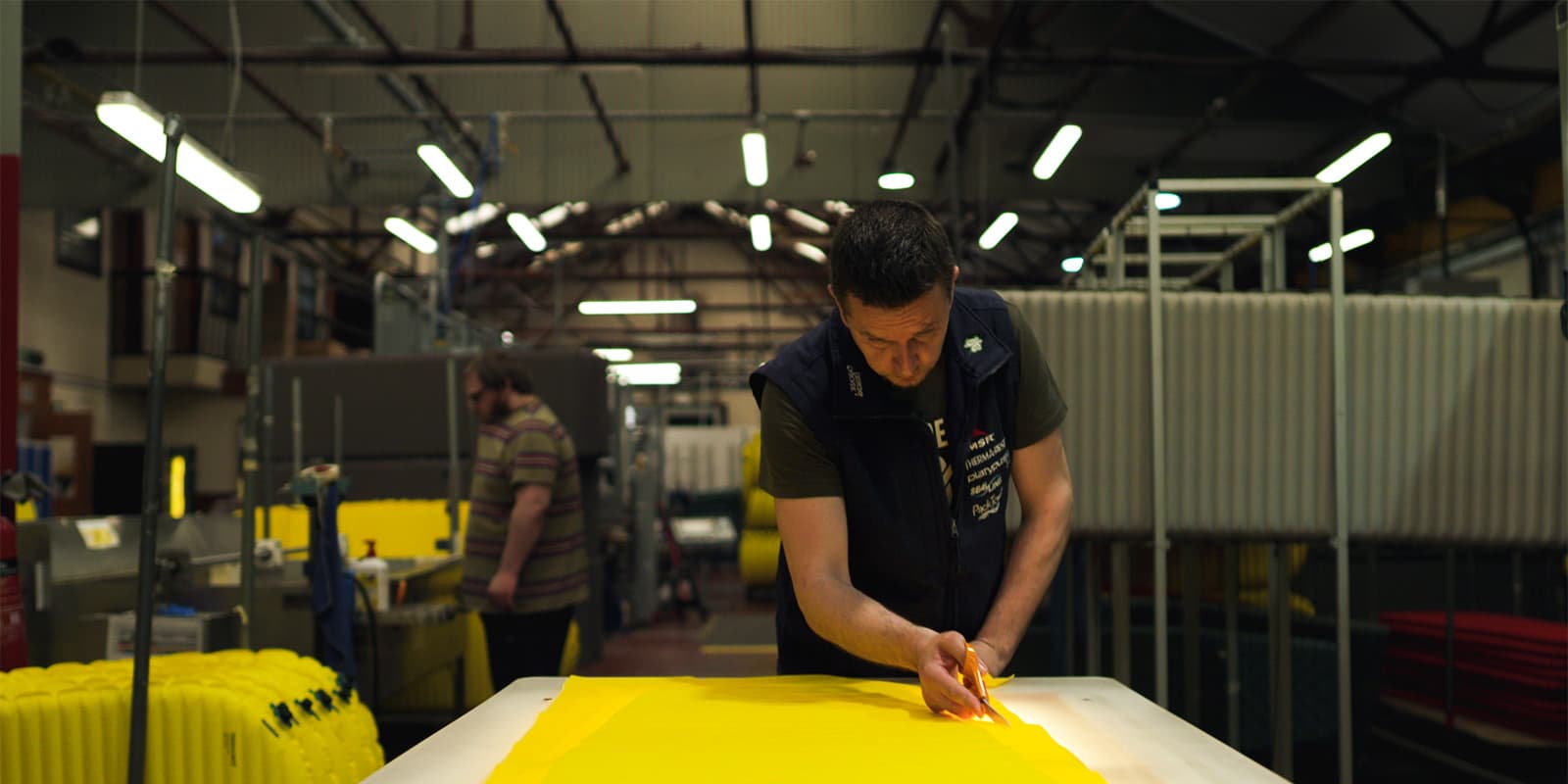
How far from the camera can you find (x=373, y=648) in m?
3.41

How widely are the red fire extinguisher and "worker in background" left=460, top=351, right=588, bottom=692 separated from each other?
1389 millimetres

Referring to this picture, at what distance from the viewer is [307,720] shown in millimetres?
1816

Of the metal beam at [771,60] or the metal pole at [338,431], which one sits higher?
the metal beam at [771,60]

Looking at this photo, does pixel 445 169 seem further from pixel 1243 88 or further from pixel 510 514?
pixel 1243 88

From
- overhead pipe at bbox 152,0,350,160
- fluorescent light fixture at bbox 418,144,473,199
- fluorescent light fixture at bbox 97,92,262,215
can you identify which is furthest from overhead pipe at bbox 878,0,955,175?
fluorescent light fixture at bbox 97,92,262,215

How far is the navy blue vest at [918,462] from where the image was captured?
58.8 inches

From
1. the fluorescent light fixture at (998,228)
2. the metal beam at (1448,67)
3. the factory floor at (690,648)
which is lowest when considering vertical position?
the factory floor at (690,648)

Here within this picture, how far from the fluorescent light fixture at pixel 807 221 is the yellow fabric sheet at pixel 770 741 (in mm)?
12729

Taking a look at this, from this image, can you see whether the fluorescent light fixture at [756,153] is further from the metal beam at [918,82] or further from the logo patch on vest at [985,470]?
the logo patch on vest at [985,470]

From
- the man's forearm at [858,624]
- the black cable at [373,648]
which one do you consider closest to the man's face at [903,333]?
the man's forearm at [858,624]

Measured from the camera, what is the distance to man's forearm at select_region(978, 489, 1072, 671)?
1.53 meters

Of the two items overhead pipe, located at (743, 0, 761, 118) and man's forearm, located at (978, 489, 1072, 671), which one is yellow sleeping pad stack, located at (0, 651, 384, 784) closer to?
man's forearm, located at (978, 489, 1072, 671)

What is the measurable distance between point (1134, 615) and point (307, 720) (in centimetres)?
297

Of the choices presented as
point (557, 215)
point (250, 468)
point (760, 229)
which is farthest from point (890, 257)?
point (557, 215)
